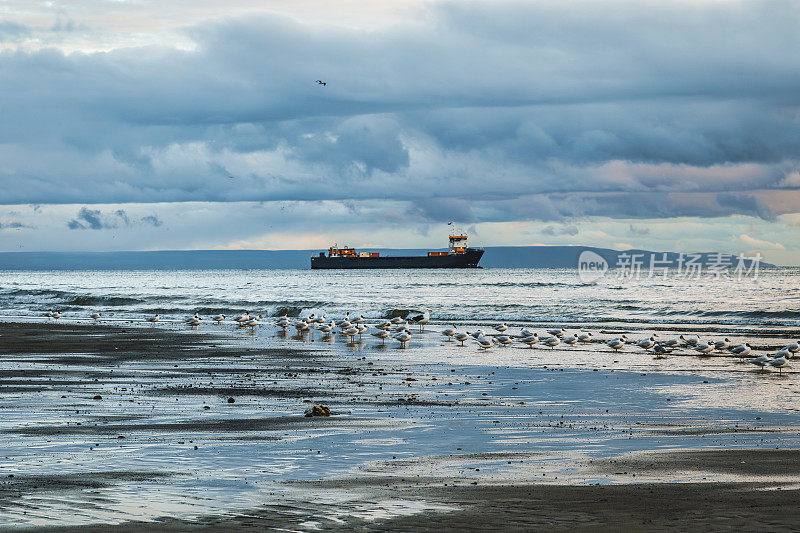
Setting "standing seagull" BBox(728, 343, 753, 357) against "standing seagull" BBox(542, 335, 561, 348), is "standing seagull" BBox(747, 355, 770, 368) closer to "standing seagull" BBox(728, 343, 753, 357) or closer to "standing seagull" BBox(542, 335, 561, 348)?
"standing seagull" BBox(728, 343, 753, 357)

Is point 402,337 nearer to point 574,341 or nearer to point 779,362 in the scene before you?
point 574,341

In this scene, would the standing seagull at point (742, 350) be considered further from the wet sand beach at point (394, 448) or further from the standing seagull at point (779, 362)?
the wet sand beach at point (394, 448)

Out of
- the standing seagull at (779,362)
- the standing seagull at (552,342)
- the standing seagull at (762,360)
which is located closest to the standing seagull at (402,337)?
the standing seagull at (552,342)

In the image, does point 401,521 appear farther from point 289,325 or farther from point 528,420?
point 289,325

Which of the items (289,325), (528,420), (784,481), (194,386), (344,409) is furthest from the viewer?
(289,325)

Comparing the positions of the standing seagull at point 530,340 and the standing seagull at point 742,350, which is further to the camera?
the standing seagull at point 530,340

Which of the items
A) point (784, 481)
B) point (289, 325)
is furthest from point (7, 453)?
point (289, 325)

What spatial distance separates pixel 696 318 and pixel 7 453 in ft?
136

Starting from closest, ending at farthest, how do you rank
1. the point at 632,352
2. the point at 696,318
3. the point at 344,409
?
the point at 344,409 → the point at 632,352 → the point at 696,318

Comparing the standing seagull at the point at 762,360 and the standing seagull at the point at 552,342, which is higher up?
the standing seagull at the point at 762,360

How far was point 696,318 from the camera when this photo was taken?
4719cm

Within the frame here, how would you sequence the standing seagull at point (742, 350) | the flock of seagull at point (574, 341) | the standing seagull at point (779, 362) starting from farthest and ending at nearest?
the standing seagull at point (742, 350), the flock of seagull at point (574, 341), the standing seagull at point (779, 362)

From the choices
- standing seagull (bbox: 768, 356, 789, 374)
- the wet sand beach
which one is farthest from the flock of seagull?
the wet sand beach

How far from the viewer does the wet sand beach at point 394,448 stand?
8258 mm
